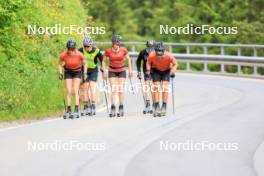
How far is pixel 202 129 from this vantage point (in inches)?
645

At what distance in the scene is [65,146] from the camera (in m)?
13.9

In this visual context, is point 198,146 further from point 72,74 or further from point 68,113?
point 72,74

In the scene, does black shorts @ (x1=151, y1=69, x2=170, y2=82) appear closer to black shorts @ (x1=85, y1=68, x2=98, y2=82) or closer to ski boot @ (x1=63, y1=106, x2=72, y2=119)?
black shorts @ (x1=85, y1=68, x2=98, y2=82)

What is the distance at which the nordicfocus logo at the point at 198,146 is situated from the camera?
1376 centimetres

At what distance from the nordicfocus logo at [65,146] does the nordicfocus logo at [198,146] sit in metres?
1.12

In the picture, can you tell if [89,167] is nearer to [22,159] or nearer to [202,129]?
[22,159]

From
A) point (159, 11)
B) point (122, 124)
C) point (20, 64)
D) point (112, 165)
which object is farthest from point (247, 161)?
point (159, 11)

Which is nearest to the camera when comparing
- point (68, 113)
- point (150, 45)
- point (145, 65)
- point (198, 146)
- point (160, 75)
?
point (198, 146)

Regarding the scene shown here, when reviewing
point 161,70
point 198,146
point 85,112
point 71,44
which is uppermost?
point 71,44

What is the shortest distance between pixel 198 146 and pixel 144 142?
1066 millimetres

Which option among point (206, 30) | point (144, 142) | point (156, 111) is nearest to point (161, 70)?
point (156, 111)

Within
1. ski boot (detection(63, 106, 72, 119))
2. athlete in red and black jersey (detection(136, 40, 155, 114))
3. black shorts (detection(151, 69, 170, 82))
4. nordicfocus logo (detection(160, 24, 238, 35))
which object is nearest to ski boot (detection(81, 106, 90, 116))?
ski boot (detection(63, 106, 72, 119))

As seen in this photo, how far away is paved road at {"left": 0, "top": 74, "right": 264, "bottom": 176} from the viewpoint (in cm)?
1177

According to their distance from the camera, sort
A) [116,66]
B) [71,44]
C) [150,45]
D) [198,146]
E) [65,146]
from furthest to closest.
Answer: [150,45] → [116,66] → [71,44] → [198,146] → [65,146]
